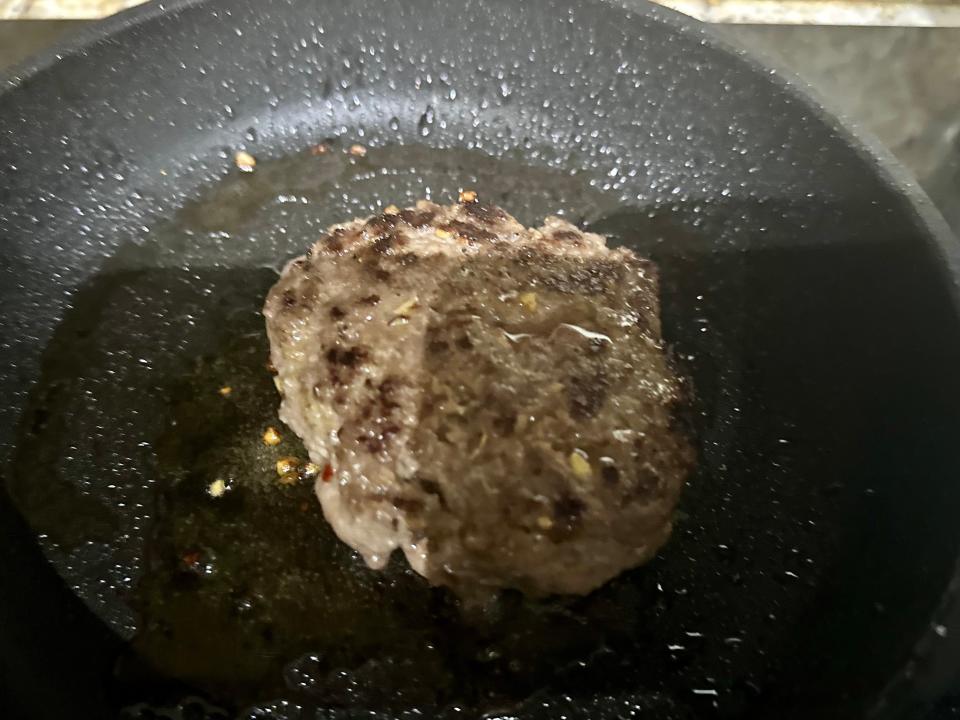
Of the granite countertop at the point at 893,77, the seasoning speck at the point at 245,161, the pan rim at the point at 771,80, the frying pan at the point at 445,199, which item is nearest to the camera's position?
the frying pan at the point at 445,199

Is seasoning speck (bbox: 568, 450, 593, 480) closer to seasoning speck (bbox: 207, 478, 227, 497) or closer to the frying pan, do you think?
the frying pan

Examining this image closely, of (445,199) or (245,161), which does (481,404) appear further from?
(245,161)

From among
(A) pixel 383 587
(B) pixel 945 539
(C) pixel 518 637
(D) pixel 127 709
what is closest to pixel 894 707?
(B) pixel 945 539

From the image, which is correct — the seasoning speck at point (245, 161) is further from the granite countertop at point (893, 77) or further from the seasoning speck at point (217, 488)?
the seasoning speck at point (217, 488)

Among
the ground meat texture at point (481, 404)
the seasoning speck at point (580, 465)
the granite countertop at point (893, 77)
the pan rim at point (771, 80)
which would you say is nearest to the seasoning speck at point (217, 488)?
the ground meat texture at point (481, 404)

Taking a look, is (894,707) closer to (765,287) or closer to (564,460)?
(564,460)
